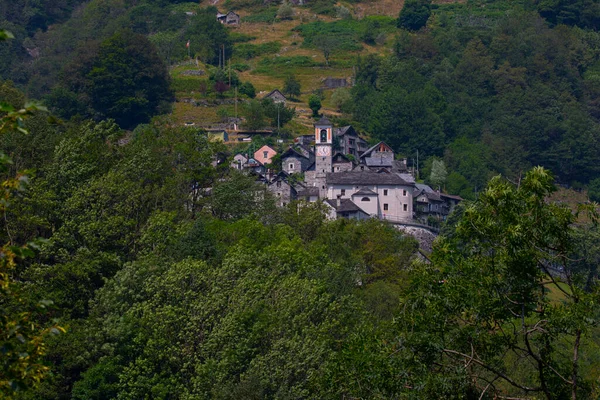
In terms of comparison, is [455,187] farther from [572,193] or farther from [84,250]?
[84,250]

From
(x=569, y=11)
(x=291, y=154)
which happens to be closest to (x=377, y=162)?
(x=291, y=154)

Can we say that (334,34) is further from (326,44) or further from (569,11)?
(569,11)

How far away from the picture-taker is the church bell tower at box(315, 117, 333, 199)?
65688mm

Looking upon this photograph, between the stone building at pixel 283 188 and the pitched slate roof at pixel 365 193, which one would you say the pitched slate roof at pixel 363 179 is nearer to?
the pitched slate roof at pixel 365 193

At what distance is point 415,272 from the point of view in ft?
55.0

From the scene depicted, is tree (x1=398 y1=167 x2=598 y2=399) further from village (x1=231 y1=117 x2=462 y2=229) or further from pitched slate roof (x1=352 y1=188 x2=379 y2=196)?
pitched slate roof (x1=352 y1=188 x2=379 y2=196)

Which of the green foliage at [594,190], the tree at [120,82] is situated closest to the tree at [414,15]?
the green foliage at [594,190]

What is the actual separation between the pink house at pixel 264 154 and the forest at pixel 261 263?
344cm

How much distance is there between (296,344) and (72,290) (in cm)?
739

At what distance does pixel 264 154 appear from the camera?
70.0 m

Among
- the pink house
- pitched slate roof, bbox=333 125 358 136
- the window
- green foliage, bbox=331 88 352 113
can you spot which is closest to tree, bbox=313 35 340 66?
green foliage, bbox=331 88 352 113

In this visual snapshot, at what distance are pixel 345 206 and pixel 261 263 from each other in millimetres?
29241

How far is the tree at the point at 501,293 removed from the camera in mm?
14844

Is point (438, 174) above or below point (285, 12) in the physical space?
above
